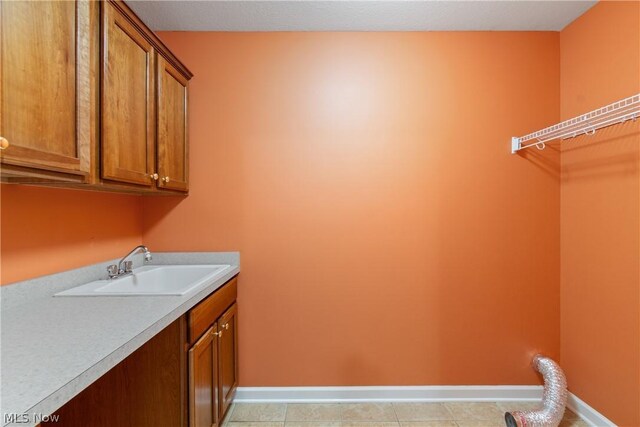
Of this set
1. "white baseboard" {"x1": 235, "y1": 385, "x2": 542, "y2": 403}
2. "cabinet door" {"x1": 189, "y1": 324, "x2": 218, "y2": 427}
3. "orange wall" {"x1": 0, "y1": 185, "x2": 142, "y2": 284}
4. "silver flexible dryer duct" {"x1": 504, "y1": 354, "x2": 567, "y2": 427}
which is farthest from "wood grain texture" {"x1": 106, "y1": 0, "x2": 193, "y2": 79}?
"silver flexible dryer duct" {"x1": 504, "y1": 354, "x2": 567, "y2": 427}

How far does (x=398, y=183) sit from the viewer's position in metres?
1.98

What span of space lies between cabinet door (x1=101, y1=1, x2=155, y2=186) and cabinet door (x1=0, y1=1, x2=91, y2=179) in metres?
0.10

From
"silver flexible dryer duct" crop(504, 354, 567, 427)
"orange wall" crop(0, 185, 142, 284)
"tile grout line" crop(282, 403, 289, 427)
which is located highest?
"orange wall" crop(0, 185, 142, 284)

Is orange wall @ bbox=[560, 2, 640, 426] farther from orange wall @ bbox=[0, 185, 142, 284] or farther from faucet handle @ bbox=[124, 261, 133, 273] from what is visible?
orange wall @ bbox=[0, 185, 142, 284]

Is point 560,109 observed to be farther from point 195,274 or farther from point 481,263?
point 195,274

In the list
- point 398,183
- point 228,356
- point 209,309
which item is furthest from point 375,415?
point 398,183

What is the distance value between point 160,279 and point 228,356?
65cm

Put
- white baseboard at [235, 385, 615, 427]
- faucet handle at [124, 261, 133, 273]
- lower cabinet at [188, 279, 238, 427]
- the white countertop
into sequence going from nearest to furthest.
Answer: the white countertop → lower cabinet at [188, 279, 238, 427] → faucet handle at [124, 261, 133, 273] → white baseboard at [235, 385, 615, 427]

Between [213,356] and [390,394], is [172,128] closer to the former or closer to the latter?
[213,356]

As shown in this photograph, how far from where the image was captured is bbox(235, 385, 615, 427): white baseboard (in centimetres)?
196

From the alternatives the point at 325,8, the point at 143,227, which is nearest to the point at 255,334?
the point at 143,227

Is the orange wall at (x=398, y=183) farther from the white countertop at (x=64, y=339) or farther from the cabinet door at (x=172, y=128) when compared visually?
the white countertop at (x=64, y=339)

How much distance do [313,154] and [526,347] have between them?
1934mm

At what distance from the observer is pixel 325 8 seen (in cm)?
177
